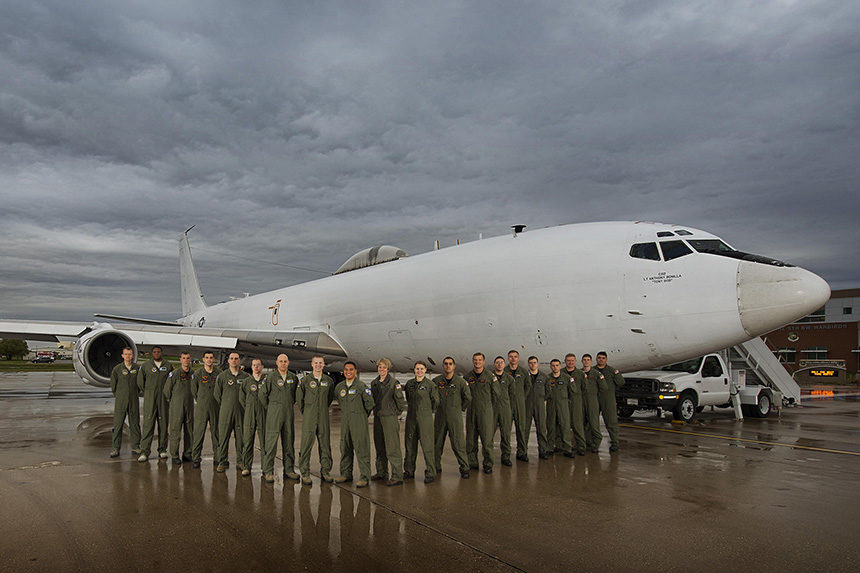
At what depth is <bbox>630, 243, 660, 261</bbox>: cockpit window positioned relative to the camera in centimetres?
1016

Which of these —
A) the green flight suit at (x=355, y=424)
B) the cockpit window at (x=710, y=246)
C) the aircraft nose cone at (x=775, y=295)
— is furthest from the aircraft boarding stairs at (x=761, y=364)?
the green flight suit at (x=355, y=424)

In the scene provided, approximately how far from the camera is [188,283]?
104ft

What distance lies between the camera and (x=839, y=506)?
639cm

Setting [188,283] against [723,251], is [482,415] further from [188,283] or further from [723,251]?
[188,283]

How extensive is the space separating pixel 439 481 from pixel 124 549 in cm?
384

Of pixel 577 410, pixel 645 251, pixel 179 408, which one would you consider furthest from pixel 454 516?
pixel 645 251

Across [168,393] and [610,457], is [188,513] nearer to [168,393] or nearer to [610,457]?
[168,393]

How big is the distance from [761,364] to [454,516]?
45.4ft

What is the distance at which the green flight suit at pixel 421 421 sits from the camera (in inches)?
303

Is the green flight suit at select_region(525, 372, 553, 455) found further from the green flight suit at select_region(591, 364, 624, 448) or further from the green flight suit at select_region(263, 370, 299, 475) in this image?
the green flight suit at select_region(263, 370, 299, 475)

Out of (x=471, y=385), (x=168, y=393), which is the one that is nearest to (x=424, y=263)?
(x=471, y=385)

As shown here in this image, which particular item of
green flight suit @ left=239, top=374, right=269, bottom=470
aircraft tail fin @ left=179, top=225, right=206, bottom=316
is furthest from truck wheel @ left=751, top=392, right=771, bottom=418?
aircraft tail fin @ left=179, top=225, right=206, bottom=316

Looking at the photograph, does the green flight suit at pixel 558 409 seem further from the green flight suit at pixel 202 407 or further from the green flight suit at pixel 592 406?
the green flight suit at pixel 202 407

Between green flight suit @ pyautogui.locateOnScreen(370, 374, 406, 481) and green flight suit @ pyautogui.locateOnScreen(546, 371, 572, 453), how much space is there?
3025 millimetres
